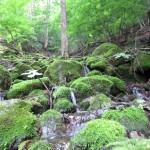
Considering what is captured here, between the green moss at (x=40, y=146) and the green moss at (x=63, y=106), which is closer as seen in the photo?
the green moss at (x=40, y=146)

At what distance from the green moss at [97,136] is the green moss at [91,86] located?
302 cm

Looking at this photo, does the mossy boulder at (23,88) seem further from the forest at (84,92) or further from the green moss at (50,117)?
the green moss at (50,117)

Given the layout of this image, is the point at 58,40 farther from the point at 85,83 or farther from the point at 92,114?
the point at 92,114

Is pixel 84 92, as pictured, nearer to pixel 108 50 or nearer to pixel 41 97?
pixel 41 97

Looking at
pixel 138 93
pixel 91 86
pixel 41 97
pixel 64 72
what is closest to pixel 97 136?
pixel 41 97

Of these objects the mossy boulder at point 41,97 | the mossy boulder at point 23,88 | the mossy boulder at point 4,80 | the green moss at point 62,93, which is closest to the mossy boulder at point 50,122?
the mossy boulder at point 41,97

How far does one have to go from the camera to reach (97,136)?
2803mm

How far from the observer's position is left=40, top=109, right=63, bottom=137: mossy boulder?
3755mm

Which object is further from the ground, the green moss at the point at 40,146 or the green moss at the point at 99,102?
the green moss at the point at 40,146

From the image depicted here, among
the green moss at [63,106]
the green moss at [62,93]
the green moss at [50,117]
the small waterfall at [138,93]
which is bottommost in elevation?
the small waterfall at [138,93]

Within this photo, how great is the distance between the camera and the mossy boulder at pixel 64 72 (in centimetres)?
750

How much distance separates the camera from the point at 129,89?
6.64 meters

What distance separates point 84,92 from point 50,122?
7.45ft

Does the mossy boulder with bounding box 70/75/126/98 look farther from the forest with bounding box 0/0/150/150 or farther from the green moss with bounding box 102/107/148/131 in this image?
the green moss with bounding box 102/107/148/131
